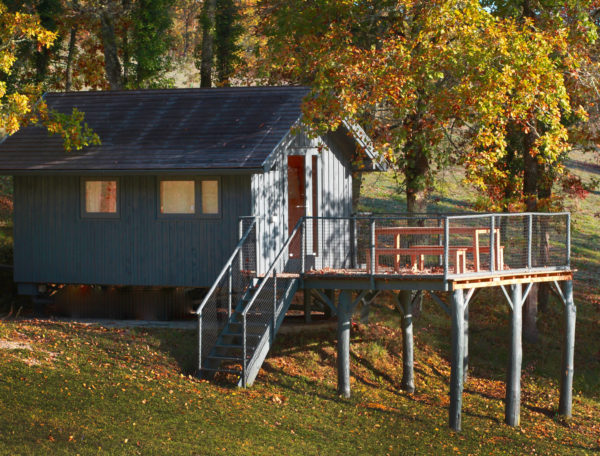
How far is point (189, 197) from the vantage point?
755 inches

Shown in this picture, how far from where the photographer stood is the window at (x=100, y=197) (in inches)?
779

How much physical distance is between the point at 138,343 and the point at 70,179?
476 centimetres

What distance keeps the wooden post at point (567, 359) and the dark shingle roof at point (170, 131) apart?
23.9 feet

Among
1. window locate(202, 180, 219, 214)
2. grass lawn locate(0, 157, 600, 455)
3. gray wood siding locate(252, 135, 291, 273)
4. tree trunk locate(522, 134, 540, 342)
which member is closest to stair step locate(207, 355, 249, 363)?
grass lawn locate(0, 157, 600, 455)

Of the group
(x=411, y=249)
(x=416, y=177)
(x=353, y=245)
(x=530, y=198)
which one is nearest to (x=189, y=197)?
(x=353, y=245)

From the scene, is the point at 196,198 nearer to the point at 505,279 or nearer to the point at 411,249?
the point at 411,249

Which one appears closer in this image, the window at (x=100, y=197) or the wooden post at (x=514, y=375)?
the wooden post at (x=514, y=375)

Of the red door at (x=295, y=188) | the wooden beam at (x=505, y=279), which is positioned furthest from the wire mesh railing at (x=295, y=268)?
the red door at (x=295, y=188)

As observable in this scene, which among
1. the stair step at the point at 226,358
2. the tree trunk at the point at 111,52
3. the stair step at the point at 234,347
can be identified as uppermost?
the tree trunk at the point at 111,52

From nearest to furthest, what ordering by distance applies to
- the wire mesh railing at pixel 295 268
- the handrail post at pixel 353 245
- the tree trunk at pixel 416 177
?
the wire mesh railing at pixel 295 268 → the handrail post at pixel 353 245 → the tree trunk at pixel 416 177

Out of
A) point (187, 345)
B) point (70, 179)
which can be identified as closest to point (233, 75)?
point (70, 179)

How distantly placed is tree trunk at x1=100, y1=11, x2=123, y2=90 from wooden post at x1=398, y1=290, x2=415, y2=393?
14.7m

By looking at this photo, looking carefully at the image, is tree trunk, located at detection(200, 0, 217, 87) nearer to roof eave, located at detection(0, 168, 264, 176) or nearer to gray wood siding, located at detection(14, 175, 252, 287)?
gray wood siding, located at detection(14, 175, 252, 287)

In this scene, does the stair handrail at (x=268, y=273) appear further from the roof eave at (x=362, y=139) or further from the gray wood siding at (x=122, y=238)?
the roof eave at (x=362, y=139)
